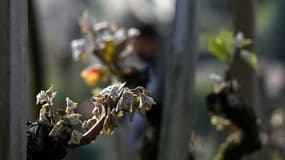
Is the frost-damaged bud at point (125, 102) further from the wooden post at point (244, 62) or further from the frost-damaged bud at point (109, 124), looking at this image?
the wooden post at point (244, 62)

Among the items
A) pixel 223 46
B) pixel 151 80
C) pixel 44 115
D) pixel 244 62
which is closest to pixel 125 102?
pixel 44 115

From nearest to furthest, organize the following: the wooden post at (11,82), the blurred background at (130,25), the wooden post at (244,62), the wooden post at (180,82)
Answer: the wooden post at (11,82), the wooden post at (180,82), the wooden post at (244,62), the blurred background at (130,25)

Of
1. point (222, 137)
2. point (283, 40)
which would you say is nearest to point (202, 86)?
point (283, 40)

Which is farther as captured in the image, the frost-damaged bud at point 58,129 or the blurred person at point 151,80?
the blurred person at point 151,80

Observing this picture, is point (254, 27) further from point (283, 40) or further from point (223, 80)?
point (283, 40)

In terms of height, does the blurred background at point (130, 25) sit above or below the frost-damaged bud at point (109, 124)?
above

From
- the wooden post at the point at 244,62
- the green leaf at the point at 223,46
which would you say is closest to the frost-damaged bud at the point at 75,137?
the green leaf at the point at 223,46

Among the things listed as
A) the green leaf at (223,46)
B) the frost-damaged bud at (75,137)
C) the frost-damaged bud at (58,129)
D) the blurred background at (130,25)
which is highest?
the blurred background at (130,25)
